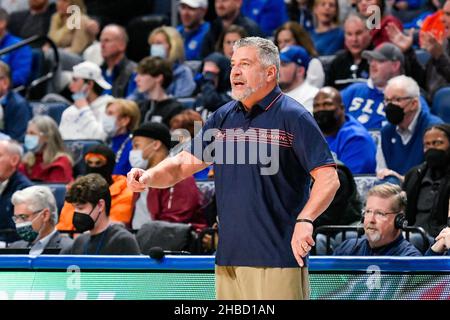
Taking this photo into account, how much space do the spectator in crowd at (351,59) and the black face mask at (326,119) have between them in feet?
4.67

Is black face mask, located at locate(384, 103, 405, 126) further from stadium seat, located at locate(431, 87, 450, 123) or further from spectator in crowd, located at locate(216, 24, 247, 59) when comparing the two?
spectator in crowd, located at locate(216, 24, 247, 59)

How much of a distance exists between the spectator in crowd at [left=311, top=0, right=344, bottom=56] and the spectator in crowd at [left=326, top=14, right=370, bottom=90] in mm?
471

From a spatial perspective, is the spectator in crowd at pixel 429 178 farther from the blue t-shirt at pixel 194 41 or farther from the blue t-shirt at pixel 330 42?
the blue t-shirt at pixel 194 41

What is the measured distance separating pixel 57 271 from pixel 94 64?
4.79m

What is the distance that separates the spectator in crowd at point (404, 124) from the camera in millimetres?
8141

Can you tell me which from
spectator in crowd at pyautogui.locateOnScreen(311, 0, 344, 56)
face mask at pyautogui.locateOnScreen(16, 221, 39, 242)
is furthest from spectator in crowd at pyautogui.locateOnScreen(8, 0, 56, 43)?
face mask at pyautogui.locateOnScreen(16, 221, 39, 242)

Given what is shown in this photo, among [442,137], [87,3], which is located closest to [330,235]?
[442,137]

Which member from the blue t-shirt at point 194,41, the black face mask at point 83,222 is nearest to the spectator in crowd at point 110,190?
the black face mask at point 83,222

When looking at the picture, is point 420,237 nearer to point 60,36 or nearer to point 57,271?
point 57,271

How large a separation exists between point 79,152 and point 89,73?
1.13 m

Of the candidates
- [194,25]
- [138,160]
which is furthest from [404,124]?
[194,25]

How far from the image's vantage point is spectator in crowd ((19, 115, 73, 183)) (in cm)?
892

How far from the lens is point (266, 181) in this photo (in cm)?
458

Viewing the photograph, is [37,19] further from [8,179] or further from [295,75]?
[295,75]
